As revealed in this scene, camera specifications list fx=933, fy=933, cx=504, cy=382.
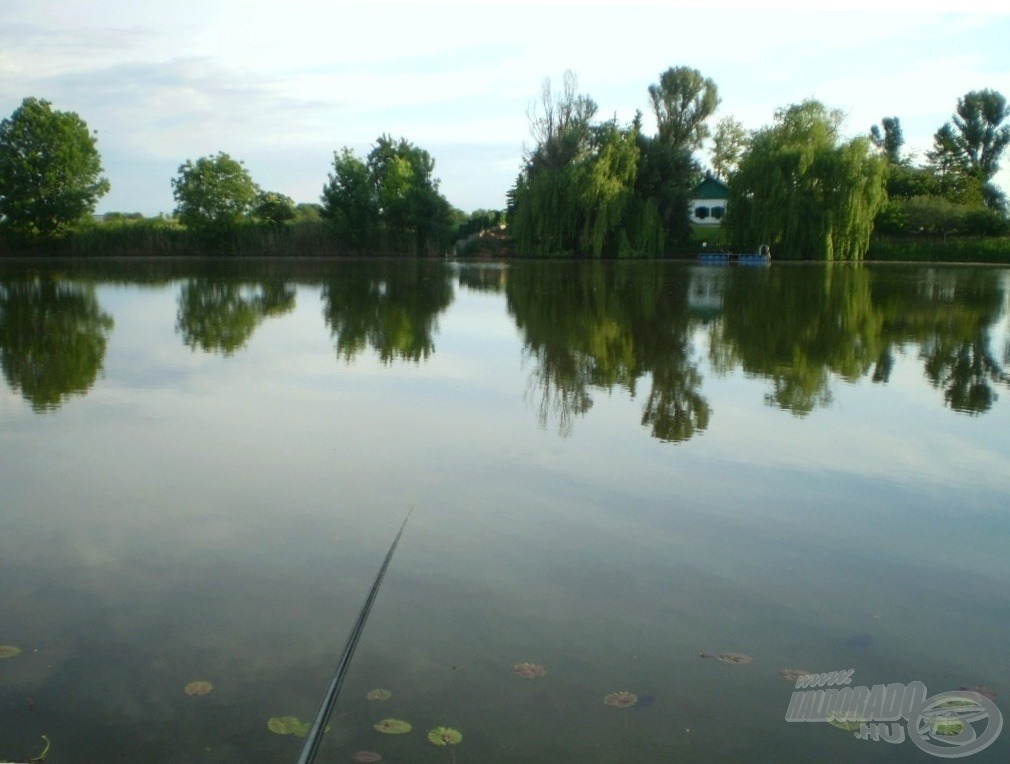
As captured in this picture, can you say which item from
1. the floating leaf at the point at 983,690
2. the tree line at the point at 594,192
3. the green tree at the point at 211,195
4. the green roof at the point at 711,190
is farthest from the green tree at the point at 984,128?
the floating leaf at the point at 983,690

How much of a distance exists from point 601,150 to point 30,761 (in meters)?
49.7

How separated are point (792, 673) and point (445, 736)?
1258mm

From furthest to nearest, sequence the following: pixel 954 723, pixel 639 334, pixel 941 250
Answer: pixel 941 250
pixel 639 334
pixel 954 723

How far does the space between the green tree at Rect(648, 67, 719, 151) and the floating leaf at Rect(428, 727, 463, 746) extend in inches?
2806

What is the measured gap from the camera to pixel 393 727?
291cm

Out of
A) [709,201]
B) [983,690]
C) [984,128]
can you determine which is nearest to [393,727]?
[983,690]

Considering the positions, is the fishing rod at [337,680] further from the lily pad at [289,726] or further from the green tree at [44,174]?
the green tree at [44,174]

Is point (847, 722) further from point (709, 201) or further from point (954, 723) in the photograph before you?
point (709, 201)

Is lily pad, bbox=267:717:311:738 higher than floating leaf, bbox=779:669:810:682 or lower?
lower

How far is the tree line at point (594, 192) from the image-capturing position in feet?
152

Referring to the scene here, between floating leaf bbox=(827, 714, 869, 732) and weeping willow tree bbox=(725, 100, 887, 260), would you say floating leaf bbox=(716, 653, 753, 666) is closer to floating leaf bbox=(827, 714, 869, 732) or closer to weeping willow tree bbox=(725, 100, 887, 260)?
floating leaf bbox=(827, 714, 869, 732)

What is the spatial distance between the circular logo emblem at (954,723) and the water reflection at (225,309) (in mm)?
9365

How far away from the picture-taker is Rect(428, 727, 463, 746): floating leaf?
284 cm

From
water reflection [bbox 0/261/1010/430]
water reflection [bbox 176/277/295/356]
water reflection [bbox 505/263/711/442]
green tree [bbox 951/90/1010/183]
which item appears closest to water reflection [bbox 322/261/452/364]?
water reflection [bbox 0/261/1010/430]
